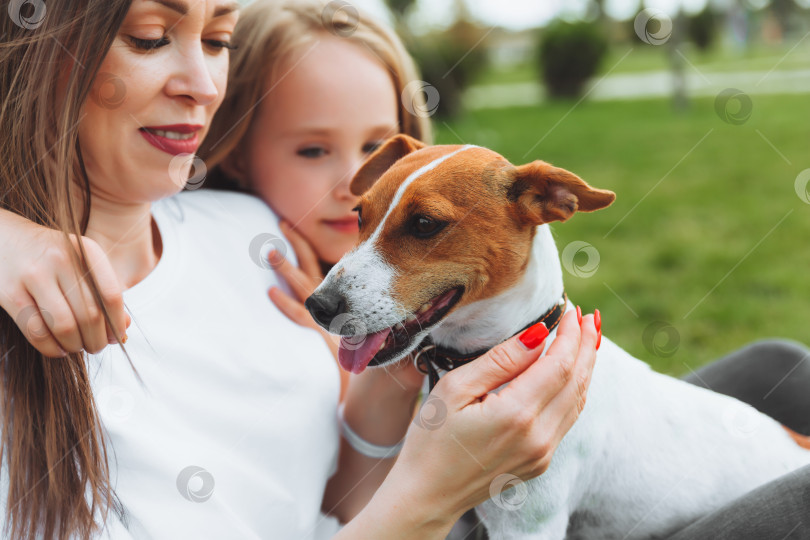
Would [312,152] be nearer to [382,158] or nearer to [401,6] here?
[382,158]

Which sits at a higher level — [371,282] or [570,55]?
[371,282]

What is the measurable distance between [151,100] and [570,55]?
43.9 feet

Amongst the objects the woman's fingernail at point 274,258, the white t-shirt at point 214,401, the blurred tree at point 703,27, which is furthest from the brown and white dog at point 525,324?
the blurred tree at point 703,27

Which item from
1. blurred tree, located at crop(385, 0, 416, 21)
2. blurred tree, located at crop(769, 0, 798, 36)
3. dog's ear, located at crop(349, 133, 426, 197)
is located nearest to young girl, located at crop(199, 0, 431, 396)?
dog's ear, located at crop(349, 133, 426, 197)

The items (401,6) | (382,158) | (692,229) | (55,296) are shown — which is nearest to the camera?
(55,296)

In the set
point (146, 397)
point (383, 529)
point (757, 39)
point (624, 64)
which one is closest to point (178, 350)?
point (146, 397)

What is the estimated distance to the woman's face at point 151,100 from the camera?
1.59 m

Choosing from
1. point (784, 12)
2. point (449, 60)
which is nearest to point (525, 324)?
point (449, 60)

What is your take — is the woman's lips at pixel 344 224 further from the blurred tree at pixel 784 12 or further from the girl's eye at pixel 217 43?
the blurred tree at pixel 784 12

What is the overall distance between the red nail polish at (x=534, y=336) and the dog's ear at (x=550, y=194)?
0.28m

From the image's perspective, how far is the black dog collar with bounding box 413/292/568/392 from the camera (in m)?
1.74

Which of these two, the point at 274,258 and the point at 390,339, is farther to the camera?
the point at 274,258

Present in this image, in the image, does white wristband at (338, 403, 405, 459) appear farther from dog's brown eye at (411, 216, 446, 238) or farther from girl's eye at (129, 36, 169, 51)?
girl's eye at (129, 36, 169, 51)

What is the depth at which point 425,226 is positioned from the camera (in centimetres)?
167
